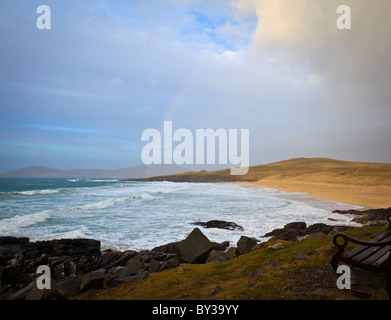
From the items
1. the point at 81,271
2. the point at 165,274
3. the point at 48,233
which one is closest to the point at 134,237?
the point at 81,271

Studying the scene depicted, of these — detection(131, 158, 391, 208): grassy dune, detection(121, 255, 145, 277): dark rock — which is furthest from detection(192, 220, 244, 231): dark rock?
detection(131, 158, 391, 208): grassy dune

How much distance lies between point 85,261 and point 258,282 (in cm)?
888

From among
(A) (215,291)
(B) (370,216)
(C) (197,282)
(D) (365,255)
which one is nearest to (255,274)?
(A) (215,291)

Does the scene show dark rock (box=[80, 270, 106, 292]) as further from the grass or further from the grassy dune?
the grassy dune

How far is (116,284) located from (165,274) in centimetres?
149

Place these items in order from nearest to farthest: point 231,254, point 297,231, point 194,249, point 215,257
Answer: point 215,257
point 194,249
point 231,254
point 297,231

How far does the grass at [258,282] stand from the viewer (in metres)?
4.79

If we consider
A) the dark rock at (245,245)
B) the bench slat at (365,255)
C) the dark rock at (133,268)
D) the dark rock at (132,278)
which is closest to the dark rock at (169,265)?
the dark rock at (133,268)

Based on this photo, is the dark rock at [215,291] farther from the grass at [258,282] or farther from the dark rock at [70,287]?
the dark rock at [70,287]

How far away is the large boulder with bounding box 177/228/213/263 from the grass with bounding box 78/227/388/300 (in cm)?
134

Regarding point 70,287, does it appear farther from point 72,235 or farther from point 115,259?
point 72,235

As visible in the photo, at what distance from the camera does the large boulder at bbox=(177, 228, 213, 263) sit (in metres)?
9.59

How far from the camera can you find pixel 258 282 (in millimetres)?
5453

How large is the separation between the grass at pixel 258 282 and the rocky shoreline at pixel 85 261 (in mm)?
755
